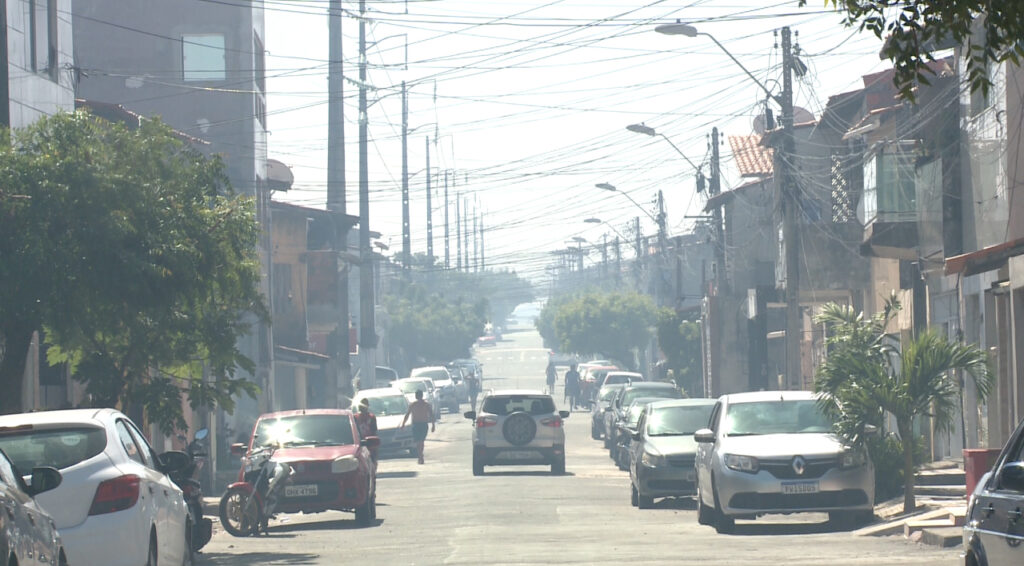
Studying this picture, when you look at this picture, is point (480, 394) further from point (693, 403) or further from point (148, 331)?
point (148, 331)

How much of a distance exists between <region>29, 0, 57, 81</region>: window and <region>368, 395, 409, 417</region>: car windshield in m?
17.9

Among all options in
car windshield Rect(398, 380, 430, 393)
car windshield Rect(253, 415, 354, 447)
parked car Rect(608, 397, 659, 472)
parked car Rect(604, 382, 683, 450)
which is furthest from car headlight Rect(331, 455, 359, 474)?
car windshield Rect(398, 380, 430, 393)

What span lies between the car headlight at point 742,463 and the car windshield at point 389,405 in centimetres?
2443

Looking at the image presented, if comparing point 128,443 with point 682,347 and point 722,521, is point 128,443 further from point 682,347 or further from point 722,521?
point 682,347

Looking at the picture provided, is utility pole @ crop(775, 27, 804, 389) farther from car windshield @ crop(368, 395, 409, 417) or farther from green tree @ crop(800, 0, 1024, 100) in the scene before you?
green tree @ crop(800, 0, 1024, 100)

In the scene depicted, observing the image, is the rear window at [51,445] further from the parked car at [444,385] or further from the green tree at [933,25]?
the parked car at [444,385]

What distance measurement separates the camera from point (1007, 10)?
25.7ft

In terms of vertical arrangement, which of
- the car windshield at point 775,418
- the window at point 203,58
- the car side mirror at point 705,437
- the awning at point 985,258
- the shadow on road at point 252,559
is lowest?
the shadow on road at point 252,559

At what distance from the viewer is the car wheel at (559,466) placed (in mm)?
32531

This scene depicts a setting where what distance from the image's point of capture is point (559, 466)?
3262cm

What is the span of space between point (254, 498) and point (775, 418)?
6623 millimetres

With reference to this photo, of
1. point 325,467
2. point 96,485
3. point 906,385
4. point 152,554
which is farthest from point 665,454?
point 96,485

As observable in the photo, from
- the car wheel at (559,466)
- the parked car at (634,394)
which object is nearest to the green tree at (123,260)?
the car wheel at (559,466)

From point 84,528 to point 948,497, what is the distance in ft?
46.3
